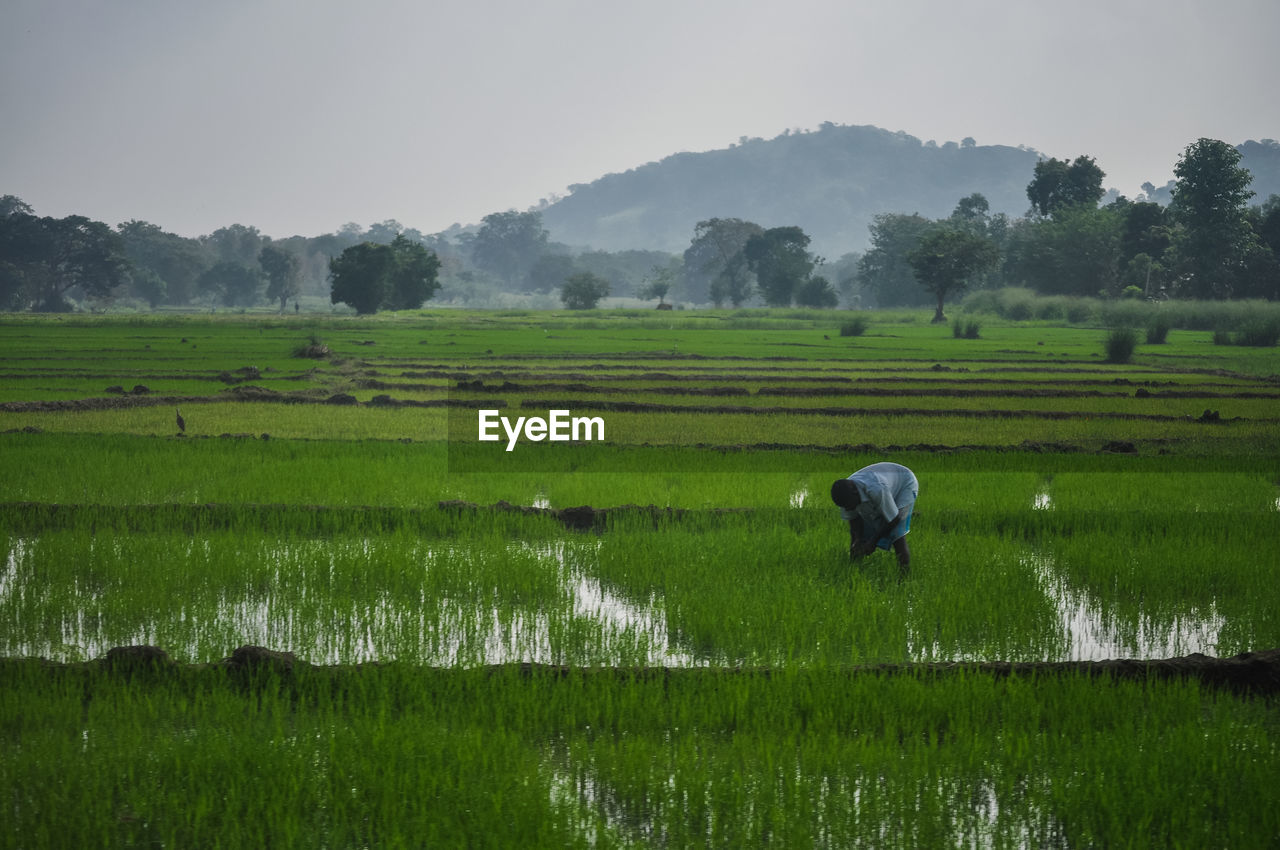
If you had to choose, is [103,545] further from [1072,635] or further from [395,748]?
[1072,635]

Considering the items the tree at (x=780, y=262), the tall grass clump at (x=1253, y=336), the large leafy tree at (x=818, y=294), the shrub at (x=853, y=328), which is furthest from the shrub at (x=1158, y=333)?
the tree at (x=780, y=262)

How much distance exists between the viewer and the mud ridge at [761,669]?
12.9 feet

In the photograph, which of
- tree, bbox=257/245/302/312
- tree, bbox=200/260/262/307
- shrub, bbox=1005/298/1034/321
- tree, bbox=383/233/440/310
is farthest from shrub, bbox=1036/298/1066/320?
tree, bbox=200/260/262/307

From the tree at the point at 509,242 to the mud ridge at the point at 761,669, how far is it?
112 m

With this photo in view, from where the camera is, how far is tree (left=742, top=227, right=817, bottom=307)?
63125mm

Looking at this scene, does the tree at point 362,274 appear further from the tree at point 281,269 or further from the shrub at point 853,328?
the shrub at point 853,328

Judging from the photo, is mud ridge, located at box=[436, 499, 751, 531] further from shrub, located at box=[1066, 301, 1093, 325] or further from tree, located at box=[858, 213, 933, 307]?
tree, located at box=[858, 213, 933, 307]

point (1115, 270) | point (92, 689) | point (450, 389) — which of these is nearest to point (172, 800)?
point (92, 689)

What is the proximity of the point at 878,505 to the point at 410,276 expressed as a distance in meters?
51.9

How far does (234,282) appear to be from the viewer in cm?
7488

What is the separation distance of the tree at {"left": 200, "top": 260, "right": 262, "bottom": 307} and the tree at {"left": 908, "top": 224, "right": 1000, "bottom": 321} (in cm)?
4893

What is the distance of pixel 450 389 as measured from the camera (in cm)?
1578

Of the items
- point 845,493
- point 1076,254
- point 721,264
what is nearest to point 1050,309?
point 1076,254
